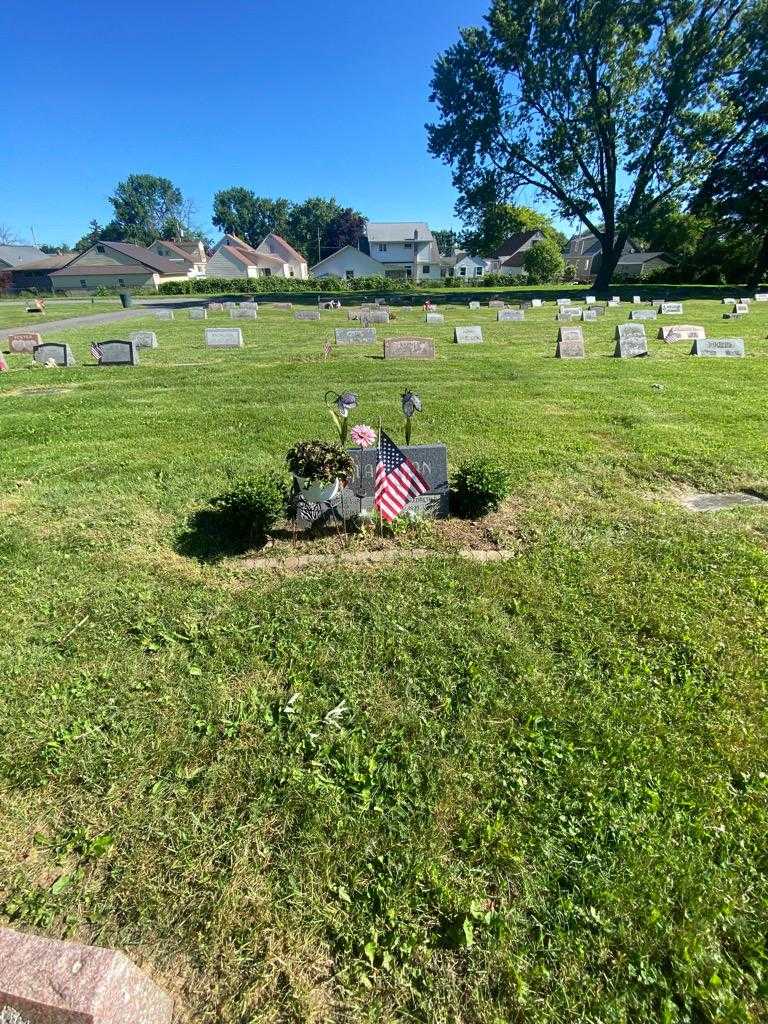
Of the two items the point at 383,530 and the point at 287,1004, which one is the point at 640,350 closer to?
the point at 383,530

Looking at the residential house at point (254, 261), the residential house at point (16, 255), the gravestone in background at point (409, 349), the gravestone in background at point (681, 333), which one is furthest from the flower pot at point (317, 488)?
the residential house at point (16, 255)

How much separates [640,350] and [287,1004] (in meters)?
14.7

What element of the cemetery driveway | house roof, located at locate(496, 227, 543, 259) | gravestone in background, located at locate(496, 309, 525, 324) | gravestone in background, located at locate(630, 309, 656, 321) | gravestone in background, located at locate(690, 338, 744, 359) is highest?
house roof, located at locate(496, 227, 543, 259)

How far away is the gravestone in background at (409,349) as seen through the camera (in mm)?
13672

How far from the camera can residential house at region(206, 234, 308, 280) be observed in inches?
2562

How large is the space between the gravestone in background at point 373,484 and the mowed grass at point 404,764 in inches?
30.4

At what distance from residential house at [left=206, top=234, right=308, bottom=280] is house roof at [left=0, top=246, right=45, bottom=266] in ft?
88.9

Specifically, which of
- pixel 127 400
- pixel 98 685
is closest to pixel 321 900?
pixel 98 685

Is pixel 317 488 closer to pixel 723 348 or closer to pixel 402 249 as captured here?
pixel 723 348

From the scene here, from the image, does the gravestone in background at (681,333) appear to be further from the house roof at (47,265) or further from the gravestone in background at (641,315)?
the house roof at (47,265)

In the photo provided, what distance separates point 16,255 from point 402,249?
53.8 m

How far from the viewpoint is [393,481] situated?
4.34 m

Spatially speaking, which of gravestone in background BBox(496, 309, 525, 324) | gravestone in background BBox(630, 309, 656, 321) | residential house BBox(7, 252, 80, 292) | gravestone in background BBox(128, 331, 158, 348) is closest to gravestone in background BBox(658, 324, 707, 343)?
gravestone in background BBox(630, 309, 656, 321)

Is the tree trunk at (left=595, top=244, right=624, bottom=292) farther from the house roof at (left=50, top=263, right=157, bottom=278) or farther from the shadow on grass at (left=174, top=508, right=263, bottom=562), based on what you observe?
the house roof at (left=50, top=263, right=157, bottom=278)
